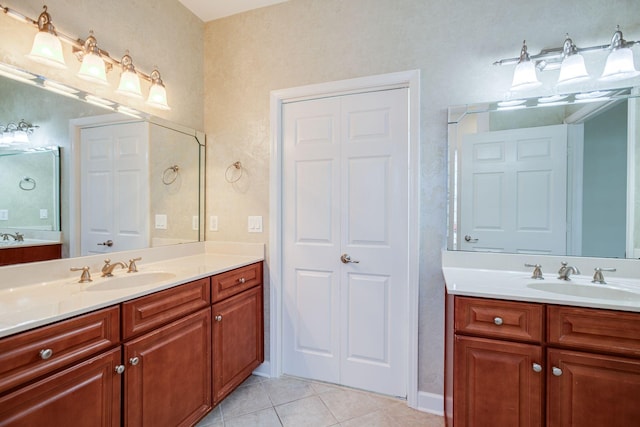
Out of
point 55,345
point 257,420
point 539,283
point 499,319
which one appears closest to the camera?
point 55,345

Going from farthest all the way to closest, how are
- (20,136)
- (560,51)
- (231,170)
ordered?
1. (231,170)
2. (560,51)
3. (20,136)

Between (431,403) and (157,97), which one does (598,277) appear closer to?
(431,403)

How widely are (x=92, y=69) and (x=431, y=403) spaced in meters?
2.75

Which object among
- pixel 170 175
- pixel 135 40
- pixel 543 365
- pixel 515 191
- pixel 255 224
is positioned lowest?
pixel 543 365

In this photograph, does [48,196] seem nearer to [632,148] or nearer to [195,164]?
[195,164]

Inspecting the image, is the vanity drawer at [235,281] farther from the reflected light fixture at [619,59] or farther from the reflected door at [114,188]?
the reflected light fixture at [619,59]

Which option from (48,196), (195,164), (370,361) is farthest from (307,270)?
(48,196)

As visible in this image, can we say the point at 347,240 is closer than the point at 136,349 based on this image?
No

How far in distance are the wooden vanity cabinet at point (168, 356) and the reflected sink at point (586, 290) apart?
1.73m

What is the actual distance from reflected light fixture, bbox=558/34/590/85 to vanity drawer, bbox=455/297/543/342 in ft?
4.09

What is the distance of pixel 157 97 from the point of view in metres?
1.95

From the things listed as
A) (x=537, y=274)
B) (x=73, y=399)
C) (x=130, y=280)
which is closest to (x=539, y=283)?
(x=537, y=274)

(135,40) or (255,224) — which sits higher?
(135,40)

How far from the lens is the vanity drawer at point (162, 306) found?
1263 mm
